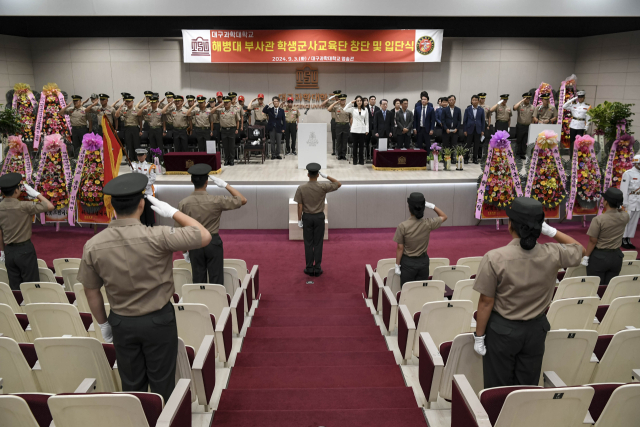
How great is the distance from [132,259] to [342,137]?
984cm

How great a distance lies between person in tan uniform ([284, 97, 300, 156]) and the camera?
13.1 metres

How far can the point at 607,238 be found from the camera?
15.5ft

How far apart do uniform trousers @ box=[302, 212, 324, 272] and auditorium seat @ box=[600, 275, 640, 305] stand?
348 centimetres

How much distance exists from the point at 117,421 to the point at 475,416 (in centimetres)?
160

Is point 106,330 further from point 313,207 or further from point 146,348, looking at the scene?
point 313,207

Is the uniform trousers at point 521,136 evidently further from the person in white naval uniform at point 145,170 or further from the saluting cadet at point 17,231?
the saluting cadet at point 17,231

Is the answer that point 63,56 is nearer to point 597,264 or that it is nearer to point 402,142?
point 402,142

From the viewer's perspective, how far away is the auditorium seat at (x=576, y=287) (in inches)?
165

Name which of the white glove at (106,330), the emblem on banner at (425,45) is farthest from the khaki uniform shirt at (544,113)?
the white glove at (106,330)

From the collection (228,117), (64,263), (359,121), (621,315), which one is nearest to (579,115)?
(359,121)

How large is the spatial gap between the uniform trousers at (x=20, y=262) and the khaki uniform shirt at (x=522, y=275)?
460 centimetres

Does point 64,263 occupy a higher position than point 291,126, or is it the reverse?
point 291,126

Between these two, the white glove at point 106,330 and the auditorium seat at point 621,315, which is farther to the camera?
the auditorium seat at point 621,315

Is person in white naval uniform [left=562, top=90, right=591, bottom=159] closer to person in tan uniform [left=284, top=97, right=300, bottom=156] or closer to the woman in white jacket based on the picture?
the woman in white jacket
